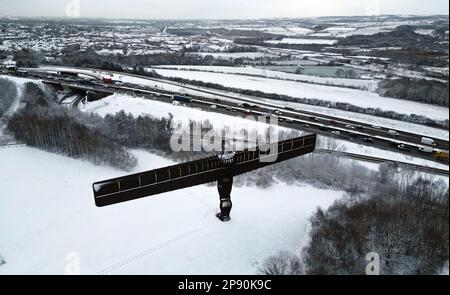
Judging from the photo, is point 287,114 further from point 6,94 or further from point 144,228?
point 6,94

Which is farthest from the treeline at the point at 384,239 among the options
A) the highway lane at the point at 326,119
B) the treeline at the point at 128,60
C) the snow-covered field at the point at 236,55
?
the snow-covered field at the point at 236,55

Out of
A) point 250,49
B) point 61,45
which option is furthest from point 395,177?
point 61,45

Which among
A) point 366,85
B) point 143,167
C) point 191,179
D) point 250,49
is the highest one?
point 250,49

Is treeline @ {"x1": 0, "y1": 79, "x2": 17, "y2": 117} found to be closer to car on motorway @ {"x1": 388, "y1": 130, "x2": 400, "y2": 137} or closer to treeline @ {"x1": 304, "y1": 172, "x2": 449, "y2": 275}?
treeline @ {"x1": 304, "y1": 172, "x2": 449, "y2": 275}

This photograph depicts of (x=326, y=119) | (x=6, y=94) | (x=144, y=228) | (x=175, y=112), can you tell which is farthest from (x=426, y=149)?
(x=6, y=94)

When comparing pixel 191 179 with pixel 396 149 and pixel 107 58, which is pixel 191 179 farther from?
pixel 107 58

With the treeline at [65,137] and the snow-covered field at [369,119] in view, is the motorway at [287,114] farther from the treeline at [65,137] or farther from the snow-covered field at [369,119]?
the treeline at [65,137]
